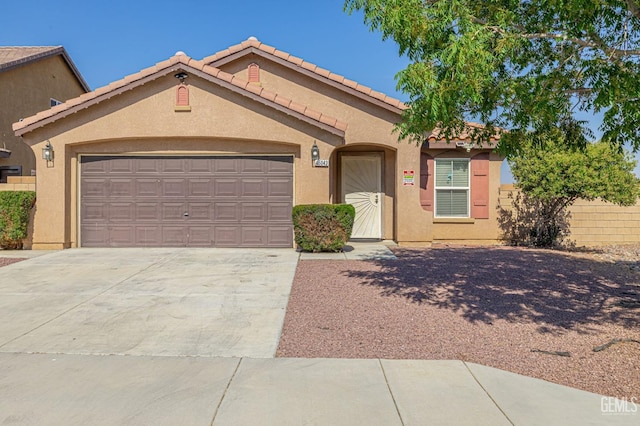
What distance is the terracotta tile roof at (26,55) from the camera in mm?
17000

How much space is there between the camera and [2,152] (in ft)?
51.2

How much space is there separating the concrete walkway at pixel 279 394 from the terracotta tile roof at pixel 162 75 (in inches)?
331

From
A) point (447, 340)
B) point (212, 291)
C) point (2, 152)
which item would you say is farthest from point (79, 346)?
point (2, 152)

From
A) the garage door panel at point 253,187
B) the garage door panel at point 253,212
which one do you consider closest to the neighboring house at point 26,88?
the garage door panel at point 253,187

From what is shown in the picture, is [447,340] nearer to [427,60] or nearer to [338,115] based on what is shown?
[427,60]

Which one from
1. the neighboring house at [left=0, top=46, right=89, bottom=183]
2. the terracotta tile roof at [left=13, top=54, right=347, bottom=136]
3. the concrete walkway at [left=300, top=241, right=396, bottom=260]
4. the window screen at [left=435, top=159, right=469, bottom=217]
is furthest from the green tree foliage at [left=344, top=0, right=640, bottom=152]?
the neighboring house at [left=0, top=46, right=89, bottom=183]

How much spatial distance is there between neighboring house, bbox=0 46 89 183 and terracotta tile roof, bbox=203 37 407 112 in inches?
343

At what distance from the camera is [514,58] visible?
545 centimetres

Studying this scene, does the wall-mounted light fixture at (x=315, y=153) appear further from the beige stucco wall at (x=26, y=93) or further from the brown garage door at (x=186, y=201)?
the beige stucco wall at (x=26, y=93)

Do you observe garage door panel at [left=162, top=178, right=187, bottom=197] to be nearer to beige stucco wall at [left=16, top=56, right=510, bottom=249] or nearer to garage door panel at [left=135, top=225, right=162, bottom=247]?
beige stucco wall at [left=16, top=56, right=510, bottom=249]

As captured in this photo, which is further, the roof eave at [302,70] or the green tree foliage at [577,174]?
the roof eave at [302,70]

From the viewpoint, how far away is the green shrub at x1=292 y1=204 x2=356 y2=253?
36.9ft

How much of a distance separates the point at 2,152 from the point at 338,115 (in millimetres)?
11883

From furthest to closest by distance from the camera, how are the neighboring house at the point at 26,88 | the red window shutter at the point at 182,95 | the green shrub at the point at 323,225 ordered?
the neighboring house at the point at 26,88
the red window shutter at the point at 182,95
the green shrub at the point at 323,225
